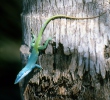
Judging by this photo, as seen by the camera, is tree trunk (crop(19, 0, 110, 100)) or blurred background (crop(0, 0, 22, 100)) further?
blurred background (crop(0, 0, 22, 100))

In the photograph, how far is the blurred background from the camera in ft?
17.5

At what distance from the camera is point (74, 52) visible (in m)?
2.79

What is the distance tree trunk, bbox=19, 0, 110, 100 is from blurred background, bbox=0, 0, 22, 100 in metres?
2.44

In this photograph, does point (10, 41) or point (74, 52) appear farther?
point (10, 41)

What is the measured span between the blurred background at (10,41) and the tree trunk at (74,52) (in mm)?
2441

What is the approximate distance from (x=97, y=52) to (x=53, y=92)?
48 centimetres

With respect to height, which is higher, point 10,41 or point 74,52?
point 74,52

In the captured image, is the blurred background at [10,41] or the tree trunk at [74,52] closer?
the tree trunk at [74,52]

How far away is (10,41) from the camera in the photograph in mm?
5344

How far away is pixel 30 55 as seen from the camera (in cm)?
292

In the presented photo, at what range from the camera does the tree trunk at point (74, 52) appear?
9.13 ft

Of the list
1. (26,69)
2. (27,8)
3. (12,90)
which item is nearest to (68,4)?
(27,8)

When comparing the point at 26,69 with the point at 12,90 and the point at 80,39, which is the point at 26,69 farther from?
the point at 12,90

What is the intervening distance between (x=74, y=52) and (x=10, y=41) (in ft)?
8.77
